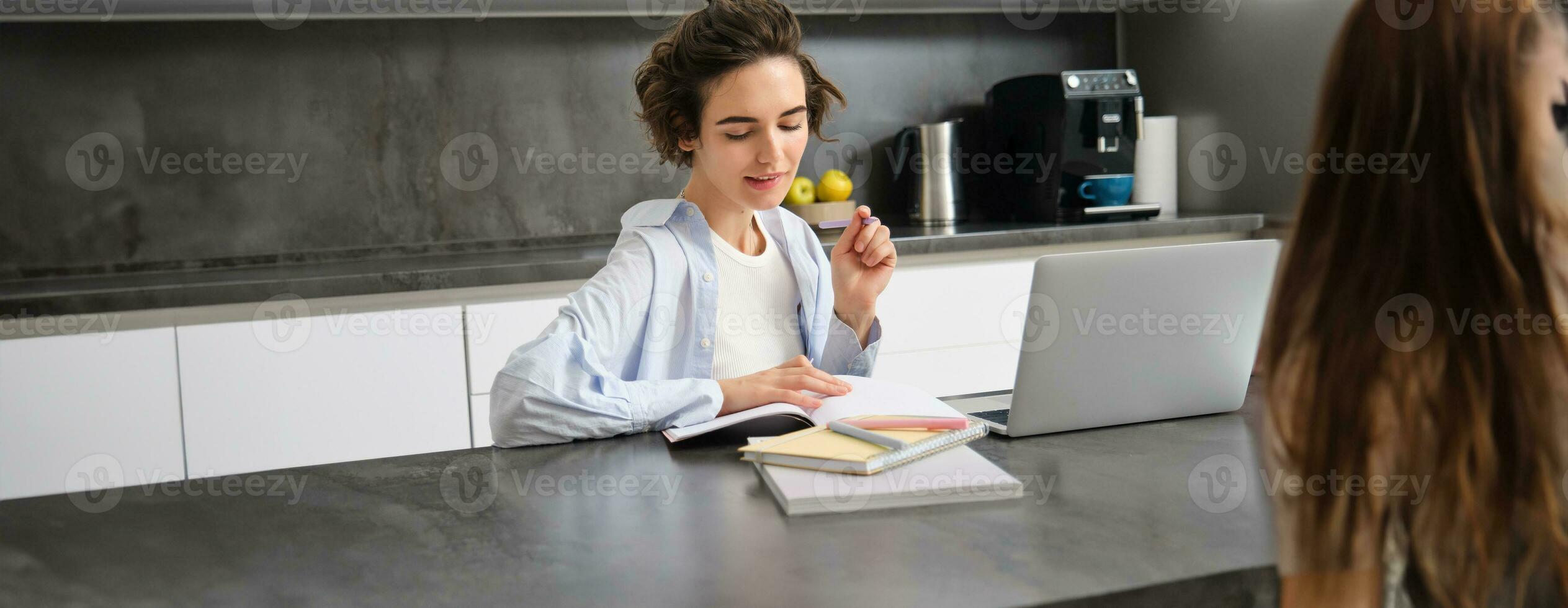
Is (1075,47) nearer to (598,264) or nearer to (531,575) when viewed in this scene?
(598,264)

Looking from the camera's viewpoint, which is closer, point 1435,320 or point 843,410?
point 1435,320

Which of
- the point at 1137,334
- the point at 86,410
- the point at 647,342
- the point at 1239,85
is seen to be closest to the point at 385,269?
the point at 86,410

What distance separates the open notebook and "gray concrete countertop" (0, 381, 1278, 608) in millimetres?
47

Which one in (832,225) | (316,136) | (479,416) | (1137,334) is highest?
(316,136)

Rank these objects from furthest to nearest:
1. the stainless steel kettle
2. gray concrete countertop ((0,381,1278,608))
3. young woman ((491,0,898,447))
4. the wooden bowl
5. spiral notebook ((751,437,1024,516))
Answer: the stainless steel kettle → the wooden bowl → young woman ((491,0,898,447)) → spiral notebook ((751,437,1024,516)) → gray concrete countertop ((0,381,1278,608))

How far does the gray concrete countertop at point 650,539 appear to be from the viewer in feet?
2.38

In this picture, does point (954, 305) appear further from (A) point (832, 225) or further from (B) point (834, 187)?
(B) point (834, 187)

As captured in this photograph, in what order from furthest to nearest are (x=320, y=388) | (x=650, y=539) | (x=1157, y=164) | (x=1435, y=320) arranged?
(x=1157, y=164), (x=320, y=388), (x=650, y=539), (x=1435, y=320)

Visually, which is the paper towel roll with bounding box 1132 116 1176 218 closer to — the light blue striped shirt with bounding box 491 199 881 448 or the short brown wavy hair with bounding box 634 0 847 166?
the light blue striped shirt with bounding box 491 199 881 448

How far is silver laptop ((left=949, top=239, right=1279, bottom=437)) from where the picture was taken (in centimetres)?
103

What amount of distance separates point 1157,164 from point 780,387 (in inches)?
82.3

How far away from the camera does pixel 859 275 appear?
59.9 inches

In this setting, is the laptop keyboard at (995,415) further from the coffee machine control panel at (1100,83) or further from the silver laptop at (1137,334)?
the coffee machine control panel at (1100,83)

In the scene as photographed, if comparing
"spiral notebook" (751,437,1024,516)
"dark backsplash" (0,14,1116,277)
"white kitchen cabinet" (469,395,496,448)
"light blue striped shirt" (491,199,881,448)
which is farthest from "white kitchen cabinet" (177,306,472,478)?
"spiral notebook" (751,437,1024,516)
